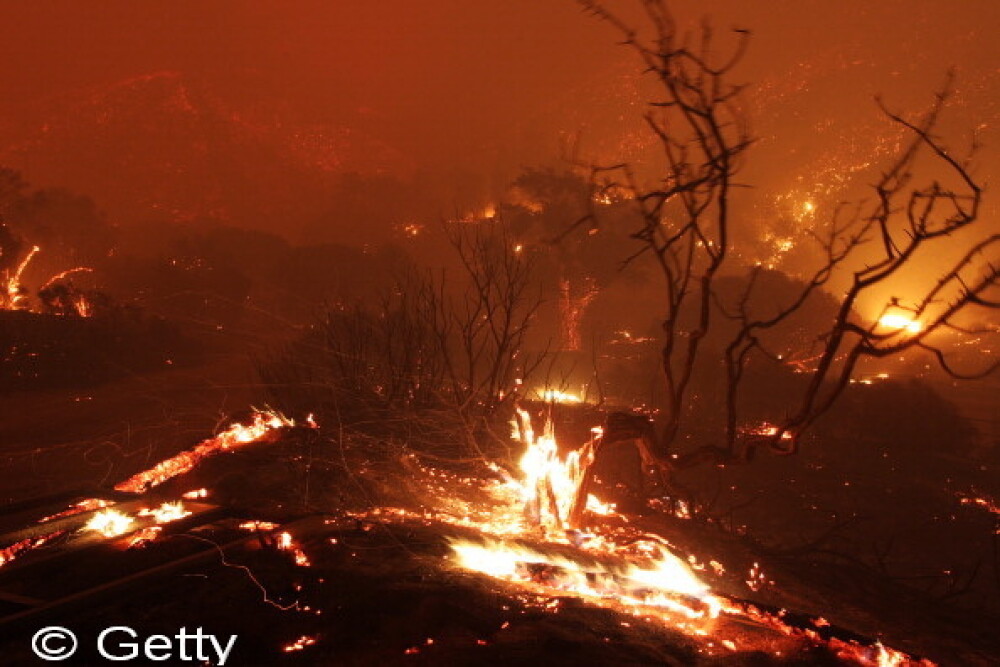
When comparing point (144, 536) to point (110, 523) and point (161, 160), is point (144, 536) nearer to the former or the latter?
point (110, 523)

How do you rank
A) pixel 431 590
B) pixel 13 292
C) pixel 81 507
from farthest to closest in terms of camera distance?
pixel 13 292 < pixel 81 507 < pixel 431 590

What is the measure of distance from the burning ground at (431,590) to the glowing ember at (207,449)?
0.10m

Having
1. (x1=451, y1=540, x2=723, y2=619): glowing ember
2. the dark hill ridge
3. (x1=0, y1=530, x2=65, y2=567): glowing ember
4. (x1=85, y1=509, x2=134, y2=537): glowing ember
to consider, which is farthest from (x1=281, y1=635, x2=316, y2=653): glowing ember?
the dark hill ridge

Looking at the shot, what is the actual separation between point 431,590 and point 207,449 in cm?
483

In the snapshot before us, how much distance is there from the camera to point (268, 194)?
37.3 metres

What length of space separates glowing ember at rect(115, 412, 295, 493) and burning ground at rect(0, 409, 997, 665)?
10cm

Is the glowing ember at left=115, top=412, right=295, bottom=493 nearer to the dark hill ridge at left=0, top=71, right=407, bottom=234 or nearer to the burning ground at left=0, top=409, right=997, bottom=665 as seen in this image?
the burning ground at left=0, top=409, right=997, bottom=665

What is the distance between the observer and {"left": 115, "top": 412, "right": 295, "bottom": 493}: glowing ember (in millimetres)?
6023

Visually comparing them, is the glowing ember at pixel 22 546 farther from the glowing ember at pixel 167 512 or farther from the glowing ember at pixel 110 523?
the glowing ember at pixel 167 512

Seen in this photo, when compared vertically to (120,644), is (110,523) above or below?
above

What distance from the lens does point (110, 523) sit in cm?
398

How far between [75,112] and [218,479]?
42.1 meters

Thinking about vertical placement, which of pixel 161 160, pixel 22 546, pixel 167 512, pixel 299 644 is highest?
pixel 161 160

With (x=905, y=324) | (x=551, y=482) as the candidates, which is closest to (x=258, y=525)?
(x=551, y=482)
